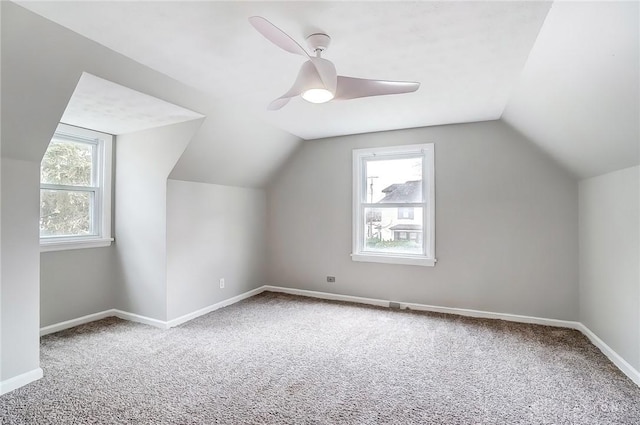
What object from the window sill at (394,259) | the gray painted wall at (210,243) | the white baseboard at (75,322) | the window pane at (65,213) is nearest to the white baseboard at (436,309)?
the window sill at (394,259)

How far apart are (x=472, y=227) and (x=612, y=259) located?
130 centimetres

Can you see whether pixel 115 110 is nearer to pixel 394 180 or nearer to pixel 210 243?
pixel 210 243

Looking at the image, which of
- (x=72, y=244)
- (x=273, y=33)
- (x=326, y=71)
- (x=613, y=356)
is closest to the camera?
(x=273, y=33)

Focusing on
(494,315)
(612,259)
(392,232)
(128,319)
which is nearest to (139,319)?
(128,319)

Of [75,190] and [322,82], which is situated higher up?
[322,82]

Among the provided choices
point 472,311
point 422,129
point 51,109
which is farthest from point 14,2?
point 472,311

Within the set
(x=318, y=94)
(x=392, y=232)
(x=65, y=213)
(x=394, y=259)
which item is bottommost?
(x=394, y=259)

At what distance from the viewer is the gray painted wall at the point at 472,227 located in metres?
3.53

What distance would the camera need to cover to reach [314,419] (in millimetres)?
1996

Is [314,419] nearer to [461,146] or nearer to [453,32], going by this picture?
A: [453,32]

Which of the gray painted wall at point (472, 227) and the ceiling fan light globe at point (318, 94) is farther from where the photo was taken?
the gray painted wall at point (472, 227)

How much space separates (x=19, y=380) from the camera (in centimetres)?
233

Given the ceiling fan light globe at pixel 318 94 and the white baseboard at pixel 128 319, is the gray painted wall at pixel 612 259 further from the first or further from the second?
the white baseboard at pixel 128 319

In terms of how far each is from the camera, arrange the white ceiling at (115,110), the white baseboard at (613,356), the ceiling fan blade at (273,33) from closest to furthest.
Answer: the ceiling fan blade at (273,33)
the white baseboard at (613,356)
the white ceiling at (115,110)
